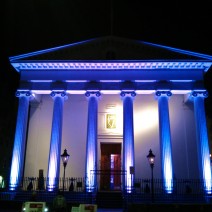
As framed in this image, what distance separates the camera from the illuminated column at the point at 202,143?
910 inches

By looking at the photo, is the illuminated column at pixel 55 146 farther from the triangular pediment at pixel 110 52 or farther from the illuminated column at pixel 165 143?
the illuminated column at pixel 165 143

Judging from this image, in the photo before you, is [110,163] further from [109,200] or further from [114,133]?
[109,200]

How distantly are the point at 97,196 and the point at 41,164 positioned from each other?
9336 millimetres

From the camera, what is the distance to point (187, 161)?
2841cm

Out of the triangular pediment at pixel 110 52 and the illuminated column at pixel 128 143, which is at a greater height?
the triangular pediment at pixel 110 52

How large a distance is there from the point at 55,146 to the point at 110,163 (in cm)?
749

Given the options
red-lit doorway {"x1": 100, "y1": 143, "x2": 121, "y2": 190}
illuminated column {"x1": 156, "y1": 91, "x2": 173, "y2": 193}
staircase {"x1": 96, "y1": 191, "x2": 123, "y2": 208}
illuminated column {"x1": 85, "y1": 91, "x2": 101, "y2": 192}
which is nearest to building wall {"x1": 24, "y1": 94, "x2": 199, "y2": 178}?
red-lit doorway {"x1": 100, "y1": 143, "x2": 121, "y2": 190}

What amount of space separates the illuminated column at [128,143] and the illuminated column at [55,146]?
5.31m

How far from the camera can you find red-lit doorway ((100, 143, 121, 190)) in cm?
2830

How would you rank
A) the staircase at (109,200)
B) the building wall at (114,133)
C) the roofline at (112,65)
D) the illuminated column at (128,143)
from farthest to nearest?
the building wall at (114,133) < the roofline at (112,65) < the illuminated column at (128,143) < the staircase at (109,200)

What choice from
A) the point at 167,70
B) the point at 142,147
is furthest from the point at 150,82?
the point at 142,147

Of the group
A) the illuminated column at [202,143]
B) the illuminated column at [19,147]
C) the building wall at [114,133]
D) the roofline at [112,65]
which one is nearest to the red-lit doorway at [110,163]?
the building wall at [114,133]

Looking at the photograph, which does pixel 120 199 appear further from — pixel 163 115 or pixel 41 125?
pixel 41 125

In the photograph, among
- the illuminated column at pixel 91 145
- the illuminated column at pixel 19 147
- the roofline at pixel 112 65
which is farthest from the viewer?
the roofline at pixel 112 65
